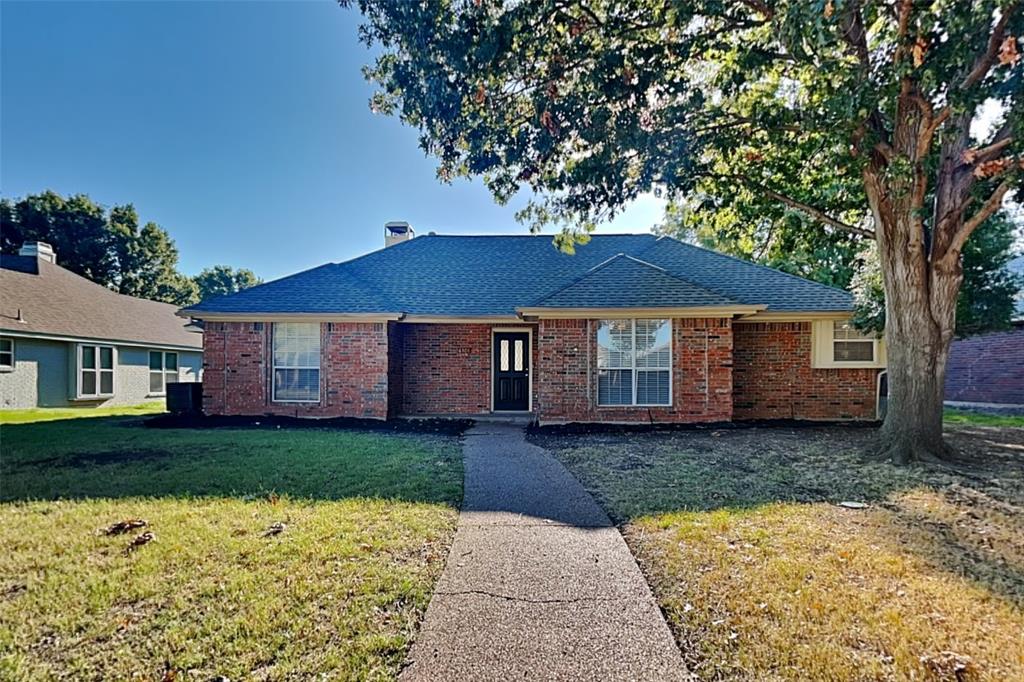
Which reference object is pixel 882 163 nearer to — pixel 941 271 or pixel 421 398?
pixel 941 271

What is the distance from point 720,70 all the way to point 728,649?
7.84m

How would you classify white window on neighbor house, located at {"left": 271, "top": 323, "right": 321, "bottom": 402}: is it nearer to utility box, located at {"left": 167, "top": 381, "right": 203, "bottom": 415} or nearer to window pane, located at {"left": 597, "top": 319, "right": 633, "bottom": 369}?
utility box, located at {"left": 167, "top": 381, "right": 203, "bottom": 415}

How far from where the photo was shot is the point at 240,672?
7.73ft

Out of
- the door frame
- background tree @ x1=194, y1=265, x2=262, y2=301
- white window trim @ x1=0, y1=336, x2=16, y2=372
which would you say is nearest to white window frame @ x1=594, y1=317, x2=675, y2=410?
the door frame

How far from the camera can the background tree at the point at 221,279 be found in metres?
53.4

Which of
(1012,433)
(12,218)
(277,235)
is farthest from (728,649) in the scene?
(12,218)

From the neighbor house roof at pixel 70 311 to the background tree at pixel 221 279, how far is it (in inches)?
1388

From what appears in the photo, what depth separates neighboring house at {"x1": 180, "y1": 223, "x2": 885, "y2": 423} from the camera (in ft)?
33.7

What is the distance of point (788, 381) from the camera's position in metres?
11.2

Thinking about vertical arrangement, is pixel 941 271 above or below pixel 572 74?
below

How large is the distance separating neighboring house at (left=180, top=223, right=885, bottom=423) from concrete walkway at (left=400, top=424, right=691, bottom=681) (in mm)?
5601

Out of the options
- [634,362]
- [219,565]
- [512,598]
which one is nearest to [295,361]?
[634,362]

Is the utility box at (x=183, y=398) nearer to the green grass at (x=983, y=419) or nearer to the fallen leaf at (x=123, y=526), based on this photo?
the fallen leaf at (x=123, y=526)

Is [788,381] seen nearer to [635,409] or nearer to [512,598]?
[635,409]
